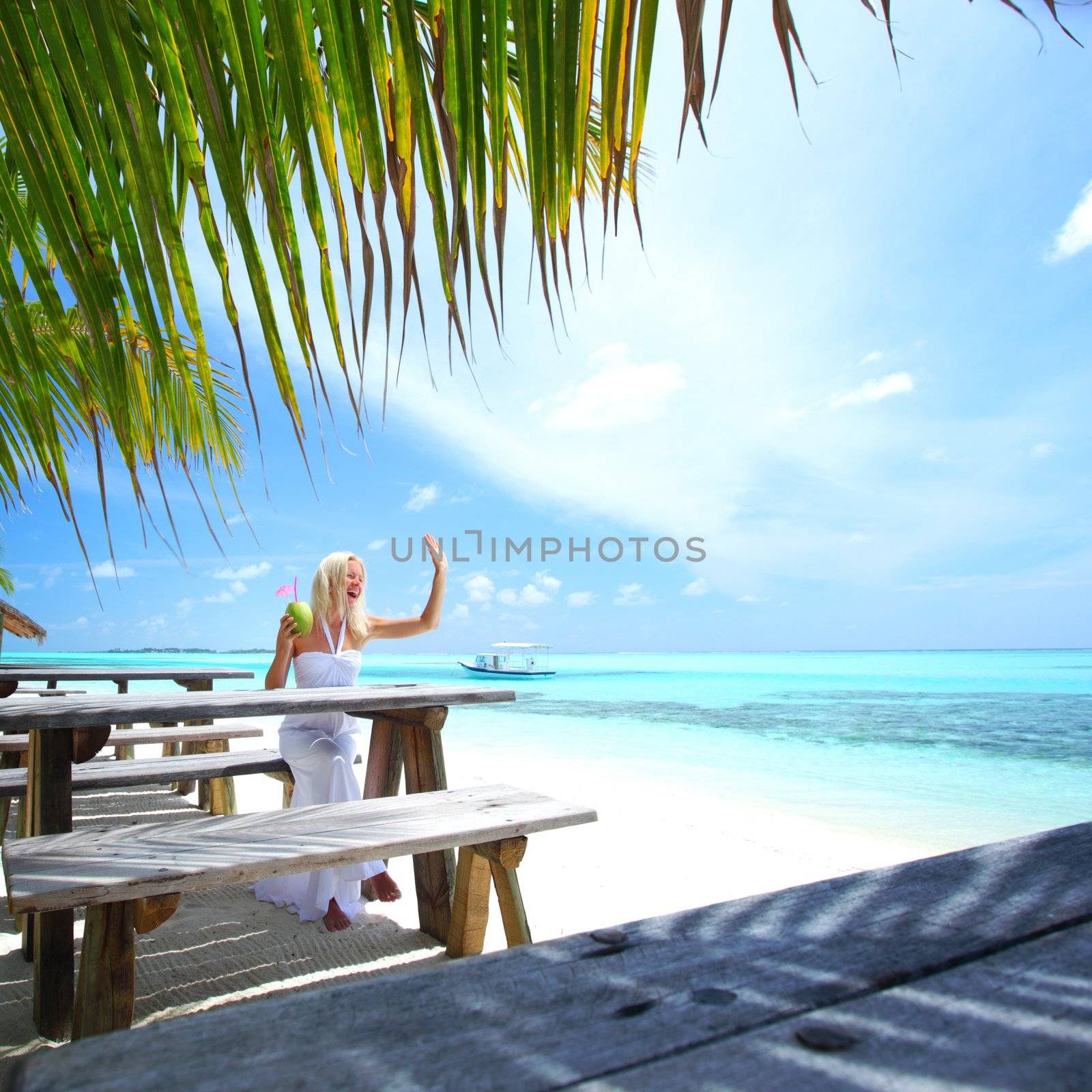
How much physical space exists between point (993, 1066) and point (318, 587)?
3.21 meters

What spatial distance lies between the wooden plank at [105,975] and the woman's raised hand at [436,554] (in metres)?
1.80

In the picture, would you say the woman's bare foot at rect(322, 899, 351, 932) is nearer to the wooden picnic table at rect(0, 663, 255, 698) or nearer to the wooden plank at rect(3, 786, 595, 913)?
the wooden plank at rect(3, 786, 595, 913)

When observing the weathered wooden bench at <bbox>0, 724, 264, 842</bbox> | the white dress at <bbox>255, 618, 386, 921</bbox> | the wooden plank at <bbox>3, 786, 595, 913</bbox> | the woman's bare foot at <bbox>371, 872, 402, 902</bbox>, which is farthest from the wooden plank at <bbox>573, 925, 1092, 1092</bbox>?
the weathered wooden bench at <bbox>0, 724, 264, 842</bbox>

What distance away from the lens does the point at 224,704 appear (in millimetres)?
2166

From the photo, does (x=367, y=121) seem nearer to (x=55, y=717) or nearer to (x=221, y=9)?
(x=221, y=9)

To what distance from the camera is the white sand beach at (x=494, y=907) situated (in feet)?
7.33

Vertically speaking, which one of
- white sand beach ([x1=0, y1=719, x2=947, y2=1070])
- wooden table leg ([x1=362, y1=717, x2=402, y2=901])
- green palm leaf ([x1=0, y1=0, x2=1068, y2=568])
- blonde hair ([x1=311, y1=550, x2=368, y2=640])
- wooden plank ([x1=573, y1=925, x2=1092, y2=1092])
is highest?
green palm leaf ([x1=0, y1=0, x2=1068, y2=568])

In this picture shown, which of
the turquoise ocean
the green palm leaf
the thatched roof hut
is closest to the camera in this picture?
the green palm leaf

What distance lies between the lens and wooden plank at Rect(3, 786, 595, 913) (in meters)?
1.44

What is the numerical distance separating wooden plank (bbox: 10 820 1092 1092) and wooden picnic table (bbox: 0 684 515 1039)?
1.74 meters

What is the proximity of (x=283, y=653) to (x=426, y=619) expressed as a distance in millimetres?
673

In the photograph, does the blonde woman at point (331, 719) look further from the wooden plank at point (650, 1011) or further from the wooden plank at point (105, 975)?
the wooden plank at point (650, 1011)

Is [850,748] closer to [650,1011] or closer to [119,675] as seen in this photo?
[119,675]

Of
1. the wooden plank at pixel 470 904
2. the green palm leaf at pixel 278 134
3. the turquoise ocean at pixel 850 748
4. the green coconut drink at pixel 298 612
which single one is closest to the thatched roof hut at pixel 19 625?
the turquoise ocean at pixel 850 748
